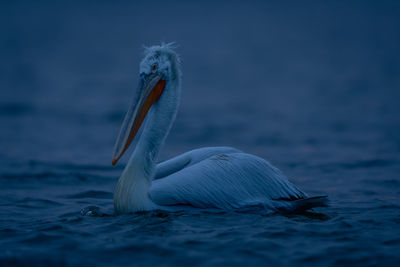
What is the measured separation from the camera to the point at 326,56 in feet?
95.6

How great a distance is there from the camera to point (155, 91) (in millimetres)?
5215

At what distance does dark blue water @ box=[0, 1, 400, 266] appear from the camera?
425 cm

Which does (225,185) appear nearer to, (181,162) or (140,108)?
(181,162)

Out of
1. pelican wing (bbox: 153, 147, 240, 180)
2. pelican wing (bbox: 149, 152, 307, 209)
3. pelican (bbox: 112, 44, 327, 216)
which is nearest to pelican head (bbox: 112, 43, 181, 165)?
pelican (bbox: 112, 44, 327, 216)

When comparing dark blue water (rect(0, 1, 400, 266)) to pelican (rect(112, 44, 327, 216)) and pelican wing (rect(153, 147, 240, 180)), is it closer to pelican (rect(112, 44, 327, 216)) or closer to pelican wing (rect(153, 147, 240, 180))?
pelican (rect(112, 44, 327, 216))

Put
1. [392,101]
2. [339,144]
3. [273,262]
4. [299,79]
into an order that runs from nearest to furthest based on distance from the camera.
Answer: [273,262] → [339,144] → [392,101] → [299,79]

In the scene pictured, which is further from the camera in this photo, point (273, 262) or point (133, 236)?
point (133, 236)

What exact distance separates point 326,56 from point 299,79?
9.94 meters

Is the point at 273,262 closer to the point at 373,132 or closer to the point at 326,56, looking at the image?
the point at 373,132

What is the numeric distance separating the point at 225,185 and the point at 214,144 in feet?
15.8

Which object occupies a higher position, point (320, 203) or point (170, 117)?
point (170, 117)

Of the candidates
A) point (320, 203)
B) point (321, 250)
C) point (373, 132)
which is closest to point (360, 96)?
point (373, 132)

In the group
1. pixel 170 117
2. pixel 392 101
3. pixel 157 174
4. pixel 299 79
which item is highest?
pixel 299 79

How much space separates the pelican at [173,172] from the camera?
488 cm
